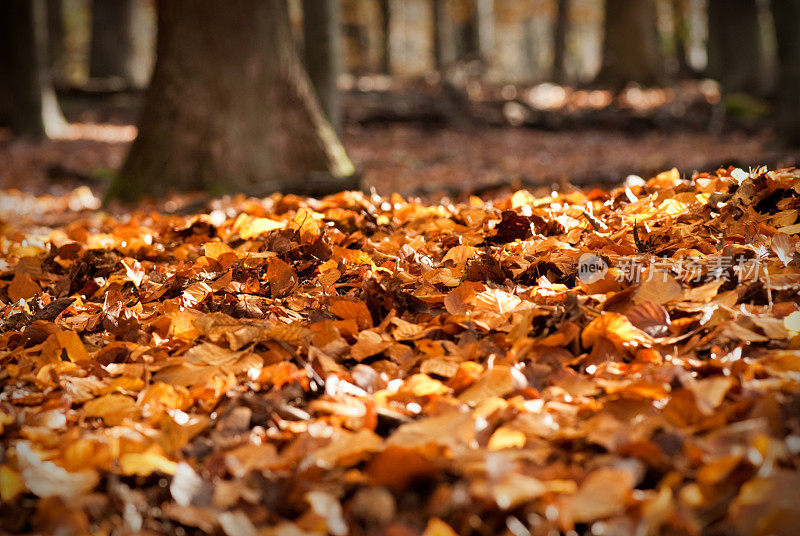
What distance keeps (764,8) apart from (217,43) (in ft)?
54.0

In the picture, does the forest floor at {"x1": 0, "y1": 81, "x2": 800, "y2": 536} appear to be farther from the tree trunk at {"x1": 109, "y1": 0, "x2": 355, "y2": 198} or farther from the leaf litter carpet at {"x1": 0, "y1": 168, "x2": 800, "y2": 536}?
the tree trunk at {"x1": 109, "y1": 0, "x2": 355, "y2": 198}

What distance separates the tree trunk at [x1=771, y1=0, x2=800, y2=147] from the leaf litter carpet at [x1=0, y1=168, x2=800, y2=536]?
5997mm

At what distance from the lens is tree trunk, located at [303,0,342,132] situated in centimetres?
827

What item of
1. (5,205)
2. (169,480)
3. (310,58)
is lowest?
(5,205)

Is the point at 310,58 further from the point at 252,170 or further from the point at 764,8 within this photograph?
the point at 764,8

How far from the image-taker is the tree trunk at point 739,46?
1427 centimetres

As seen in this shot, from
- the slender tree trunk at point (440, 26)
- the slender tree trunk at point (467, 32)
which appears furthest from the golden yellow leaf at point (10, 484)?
the slender tree trunk at point (440, 26)

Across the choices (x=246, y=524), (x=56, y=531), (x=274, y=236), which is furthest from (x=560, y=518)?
(x=274, y=236)

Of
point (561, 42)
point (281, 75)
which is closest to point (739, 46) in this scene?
point (561, 42)

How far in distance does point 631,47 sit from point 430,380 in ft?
46.9

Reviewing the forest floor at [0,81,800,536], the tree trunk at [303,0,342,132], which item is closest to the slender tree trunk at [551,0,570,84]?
the tree trunk at [303,0,342,132]

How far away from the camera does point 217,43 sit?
568cm

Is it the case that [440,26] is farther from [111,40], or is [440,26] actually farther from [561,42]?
[111,40]

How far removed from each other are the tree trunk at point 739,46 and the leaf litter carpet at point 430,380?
13351 millimetres
